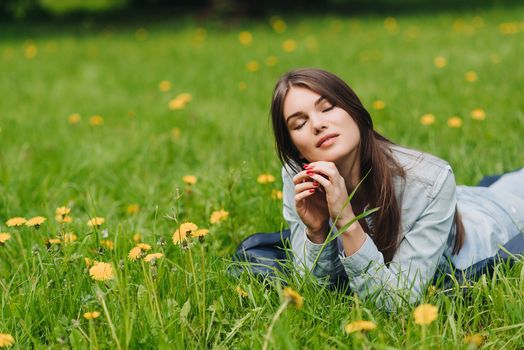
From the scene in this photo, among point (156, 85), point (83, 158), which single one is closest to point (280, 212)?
point (83, 158)

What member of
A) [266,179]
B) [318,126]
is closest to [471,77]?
[266,179]

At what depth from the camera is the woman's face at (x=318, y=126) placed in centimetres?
192

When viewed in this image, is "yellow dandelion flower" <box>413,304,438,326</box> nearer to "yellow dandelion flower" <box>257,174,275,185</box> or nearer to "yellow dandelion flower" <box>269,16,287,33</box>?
"yellow dandelion flower" <box>257,174,275,185</box>

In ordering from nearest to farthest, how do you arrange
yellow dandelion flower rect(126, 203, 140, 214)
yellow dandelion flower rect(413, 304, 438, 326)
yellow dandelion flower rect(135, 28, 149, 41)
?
yellow dandelion flower rect(413, 304, 438, 326)
yellow dandelion flower rect(126, 203, 140, 214)
yellow dandelion flower rect(135, 28, 149, 41)

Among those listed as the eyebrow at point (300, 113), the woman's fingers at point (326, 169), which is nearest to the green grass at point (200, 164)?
the woman's fingers at point (326, 169)

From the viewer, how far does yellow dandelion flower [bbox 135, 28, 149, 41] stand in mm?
9392

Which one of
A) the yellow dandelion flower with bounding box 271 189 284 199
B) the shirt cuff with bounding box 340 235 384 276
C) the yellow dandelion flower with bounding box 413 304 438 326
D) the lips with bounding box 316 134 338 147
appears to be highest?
the lips with bounding box 316 134 338 147

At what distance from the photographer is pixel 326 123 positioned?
6.31 ft

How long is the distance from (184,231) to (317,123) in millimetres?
529

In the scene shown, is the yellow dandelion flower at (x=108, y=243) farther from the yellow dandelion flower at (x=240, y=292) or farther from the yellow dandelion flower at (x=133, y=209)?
the yellow dandelion flower at (x=133, y=209)

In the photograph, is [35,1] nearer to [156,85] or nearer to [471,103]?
[156,85]

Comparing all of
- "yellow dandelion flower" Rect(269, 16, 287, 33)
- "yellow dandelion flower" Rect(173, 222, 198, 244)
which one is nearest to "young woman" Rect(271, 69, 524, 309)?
"yellow dandelion flower" Rect(173, 222, 198, 244)

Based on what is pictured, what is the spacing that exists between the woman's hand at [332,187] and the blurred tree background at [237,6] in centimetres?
903

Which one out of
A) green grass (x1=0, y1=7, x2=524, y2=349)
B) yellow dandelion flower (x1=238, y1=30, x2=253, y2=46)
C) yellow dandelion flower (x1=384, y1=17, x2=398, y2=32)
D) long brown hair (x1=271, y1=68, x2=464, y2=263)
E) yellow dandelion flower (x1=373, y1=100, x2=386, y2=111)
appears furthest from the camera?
Answer: yellow dandelion flower (x1=384, y1=17, x2=398, y2=32)
